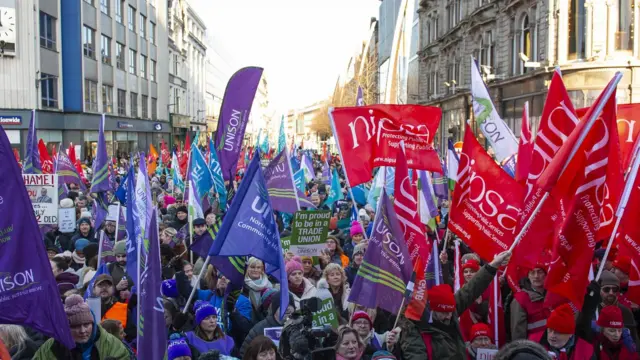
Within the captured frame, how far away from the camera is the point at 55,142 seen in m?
39.7

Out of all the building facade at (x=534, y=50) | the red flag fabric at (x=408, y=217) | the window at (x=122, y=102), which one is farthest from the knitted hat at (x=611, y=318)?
the window at (x=122, y=102)

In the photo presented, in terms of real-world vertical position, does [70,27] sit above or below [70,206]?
above

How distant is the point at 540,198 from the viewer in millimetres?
6262

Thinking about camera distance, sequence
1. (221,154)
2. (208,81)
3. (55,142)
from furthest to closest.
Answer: (208,81), (55,142), (221,154)

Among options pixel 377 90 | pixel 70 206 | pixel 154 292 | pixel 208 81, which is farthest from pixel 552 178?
pixel 208 81

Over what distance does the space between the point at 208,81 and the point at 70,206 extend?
86.6 m

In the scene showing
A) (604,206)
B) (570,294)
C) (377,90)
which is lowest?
(570,294)

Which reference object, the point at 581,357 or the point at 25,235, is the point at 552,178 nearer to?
the point at 581,357

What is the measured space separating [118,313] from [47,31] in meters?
35.3

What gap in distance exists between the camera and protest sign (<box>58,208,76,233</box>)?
11.1 metres

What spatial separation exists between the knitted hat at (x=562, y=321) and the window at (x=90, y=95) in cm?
4043

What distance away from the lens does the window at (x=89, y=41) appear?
4212 cm

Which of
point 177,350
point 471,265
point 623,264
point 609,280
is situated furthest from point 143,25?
point 177,350

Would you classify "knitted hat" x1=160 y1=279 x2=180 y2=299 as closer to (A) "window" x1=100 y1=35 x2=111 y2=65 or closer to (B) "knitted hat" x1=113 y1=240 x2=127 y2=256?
(B) "knitted hat" x1=113 y1=240 x2=127 y2=256
